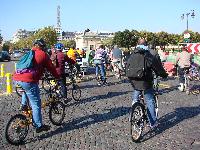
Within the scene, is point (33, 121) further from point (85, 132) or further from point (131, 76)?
point (131, 76)

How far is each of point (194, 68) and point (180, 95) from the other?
19.4 ft

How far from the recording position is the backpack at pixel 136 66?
7.93 metres

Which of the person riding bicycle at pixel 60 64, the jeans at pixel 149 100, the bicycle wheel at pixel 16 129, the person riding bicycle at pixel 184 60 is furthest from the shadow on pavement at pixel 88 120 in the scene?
the person riding bicycle at pixel 184 60

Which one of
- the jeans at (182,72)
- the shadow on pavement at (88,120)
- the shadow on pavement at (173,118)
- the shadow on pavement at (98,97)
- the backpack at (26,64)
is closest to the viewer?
the backpack at (26,64)

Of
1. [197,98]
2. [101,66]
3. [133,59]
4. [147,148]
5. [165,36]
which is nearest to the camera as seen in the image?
[147,148]

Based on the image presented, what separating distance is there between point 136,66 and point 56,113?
2.57 m

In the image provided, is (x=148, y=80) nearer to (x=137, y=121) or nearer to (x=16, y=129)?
(x=137, y=121)

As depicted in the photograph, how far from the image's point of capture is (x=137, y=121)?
25.8 feet

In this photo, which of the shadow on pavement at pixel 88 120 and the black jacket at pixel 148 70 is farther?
the shadow on pavement at pixel 88 120

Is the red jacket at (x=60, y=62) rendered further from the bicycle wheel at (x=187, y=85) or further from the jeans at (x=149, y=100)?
the bicycle wheel at (x=187, y=85)

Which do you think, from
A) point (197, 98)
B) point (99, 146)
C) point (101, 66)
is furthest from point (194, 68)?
point (99, 146)

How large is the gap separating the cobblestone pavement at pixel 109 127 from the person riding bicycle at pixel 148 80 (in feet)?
1.75

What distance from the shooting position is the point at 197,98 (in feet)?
45.6

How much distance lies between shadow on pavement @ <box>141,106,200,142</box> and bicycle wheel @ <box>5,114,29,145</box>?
2403 mm
